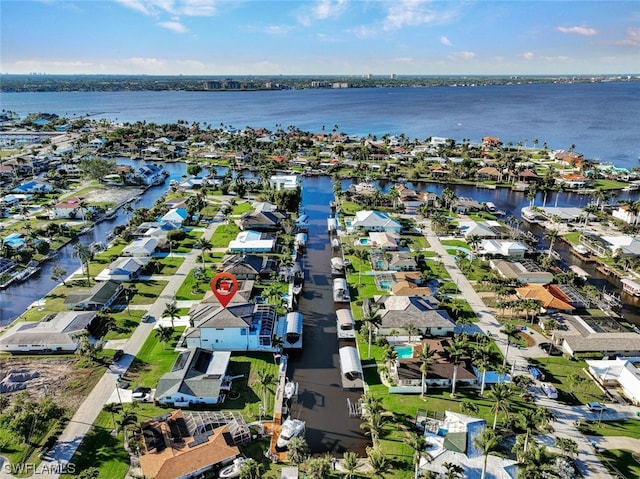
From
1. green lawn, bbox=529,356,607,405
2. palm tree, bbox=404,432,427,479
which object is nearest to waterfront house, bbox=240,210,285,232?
green lawn, bbox=529,356,607,405

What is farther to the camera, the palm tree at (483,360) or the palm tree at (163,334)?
the palm tree at (163,334)

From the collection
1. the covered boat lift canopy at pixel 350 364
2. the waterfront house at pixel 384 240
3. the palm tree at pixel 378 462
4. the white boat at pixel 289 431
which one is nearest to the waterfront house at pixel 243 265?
the waterfront house at pixel 384 240

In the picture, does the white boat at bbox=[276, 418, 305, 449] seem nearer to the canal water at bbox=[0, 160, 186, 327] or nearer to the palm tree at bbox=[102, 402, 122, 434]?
the palm tree at bbox=[102, 402, 122, 434]

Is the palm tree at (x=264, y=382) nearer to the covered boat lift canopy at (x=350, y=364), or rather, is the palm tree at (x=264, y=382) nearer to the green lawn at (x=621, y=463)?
the covered boat lift canopy at (x=350, y=364)

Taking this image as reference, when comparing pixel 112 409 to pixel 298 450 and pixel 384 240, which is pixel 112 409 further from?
pixel 384 240

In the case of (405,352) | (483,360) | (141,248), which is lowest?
(405,352)

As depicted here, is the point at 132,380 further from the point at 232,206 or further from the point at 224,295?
the point at 232,206

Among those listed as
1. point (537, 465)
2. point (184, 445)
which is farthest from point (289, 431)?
point (537, 465)
